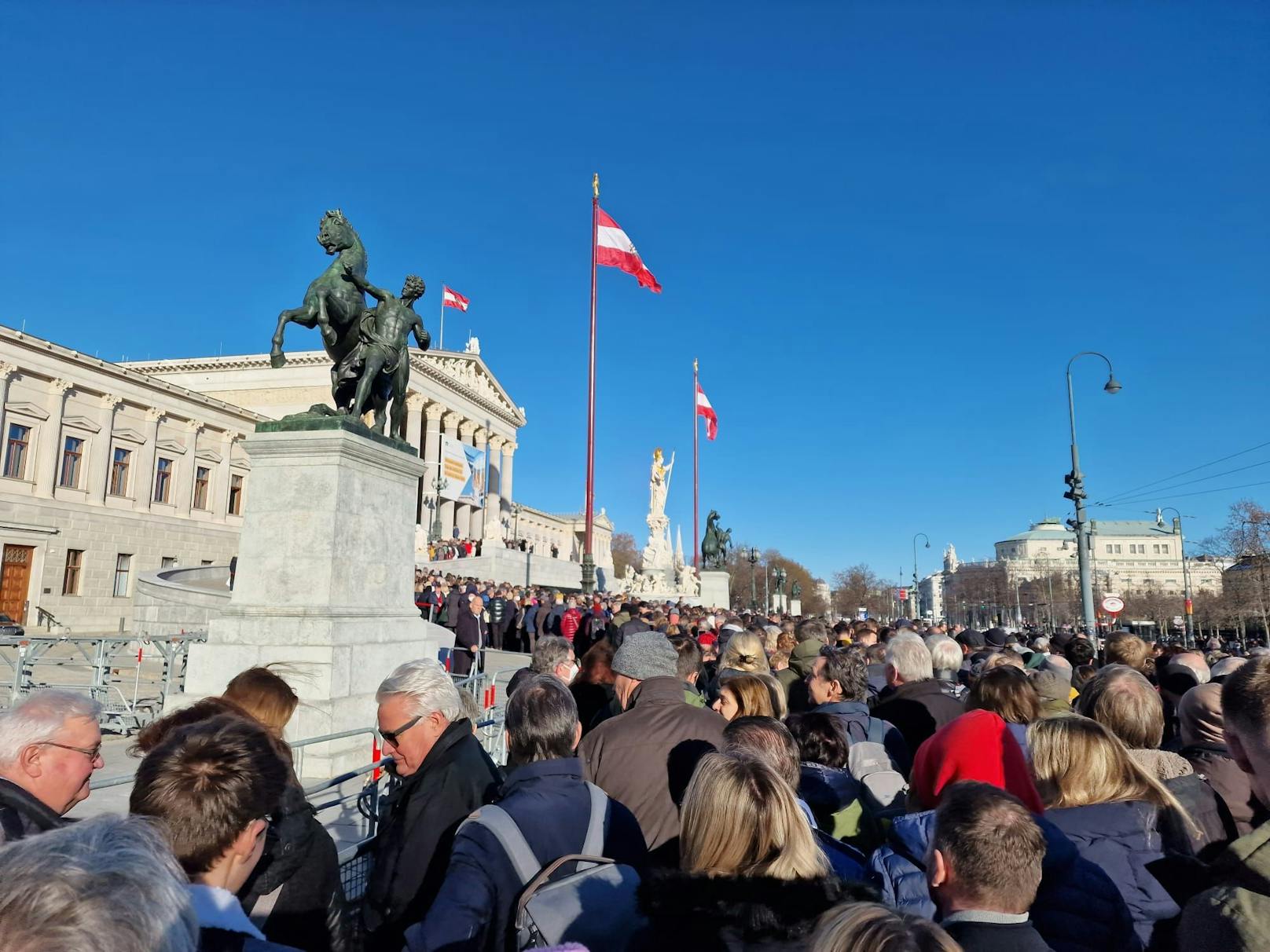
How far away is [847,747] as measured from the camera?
13.7 ft

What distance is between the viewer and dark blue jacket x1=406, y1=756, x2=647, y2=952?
7.52 ft

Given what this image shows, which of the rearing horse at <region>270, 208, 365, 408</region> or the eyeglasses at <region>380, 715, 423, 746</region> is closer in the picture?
the eyeglasses at <region>380, 715, 423, 746</region>

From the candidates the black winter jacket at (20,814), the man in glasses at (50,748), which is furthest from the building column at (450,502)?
the black winter jacket at (20,814)

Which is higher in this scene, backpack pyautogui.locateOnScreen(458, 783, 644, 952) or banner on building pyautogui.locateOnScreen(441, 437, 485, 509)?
banner on building pyautogui.locateOnScreen(441, 437, 485, 509)

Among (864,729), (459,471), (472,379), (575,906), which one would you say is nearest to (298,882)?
(575,906)

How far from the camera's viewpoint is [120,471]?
42906 millimetres

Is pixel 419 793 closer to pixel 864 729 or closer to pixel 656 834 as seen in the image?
pixel 656 834

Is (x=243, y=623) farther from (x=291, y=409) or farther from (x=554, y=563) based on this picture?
(x=291, y=409)

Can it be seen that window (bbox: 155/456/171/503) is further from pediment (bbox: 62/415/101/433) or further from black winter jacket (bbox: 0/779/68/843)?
black winter jacket (bbox: 0/779/68/843)

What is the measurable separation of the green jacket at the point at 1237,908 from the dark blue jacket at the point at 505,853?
66.9 inches

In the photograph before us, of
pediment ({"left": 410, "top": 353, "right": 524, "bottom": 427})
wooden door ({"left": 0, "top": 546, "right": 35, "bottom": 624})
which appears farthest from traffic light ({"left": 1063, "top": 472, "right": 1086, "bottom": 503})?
pediment ({"left": 410, "top": 353, "right": 524, "bottom": 427})

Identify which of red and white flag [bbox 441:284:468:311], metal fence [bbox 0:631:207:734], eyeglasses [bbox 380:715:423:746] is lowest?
metal fence [bbox 0:631:207:734]

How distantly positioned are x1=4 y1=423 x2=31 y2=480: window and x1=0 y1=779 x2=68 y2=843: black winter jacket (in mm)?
44530

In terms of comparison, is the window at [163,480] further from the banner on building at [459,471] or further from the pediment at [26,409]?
the banner on building at [459,471]
